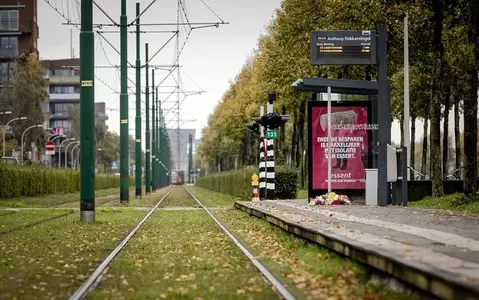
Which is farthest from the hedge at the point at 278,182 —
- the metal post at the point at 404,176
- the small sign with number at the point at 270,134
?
the metal post at the point at 404,176

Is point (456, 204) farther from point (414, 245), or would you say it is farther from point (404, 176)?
point (414, 245)

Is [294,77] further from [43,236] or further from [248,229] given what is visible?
[43,236]

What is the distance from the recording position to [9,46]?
319 ft

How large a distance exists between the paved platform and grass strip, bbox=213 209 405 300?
18 centimetres

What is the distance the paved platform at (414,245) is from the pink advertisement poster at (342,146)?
7.47 meters

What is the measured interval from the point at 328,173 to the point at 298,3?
1709cm

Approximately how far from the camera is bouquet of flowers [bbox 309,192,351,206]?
76.1 ft

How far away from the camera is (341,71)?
3612cm

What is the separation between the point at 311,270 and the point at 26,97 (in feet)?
240

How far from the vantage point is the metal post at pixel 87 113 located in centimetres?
1973

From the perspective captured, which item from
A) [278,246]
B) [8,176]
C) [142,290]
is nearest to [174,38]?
[8,176]

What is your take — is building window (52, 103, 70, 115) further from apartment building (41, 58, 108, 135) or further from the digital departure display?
the digital departure display

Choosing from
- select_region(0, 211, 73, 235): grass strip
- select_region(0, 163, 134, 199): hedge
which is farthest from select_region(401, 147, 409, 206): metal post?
select_region(0, 163, 134, 199): hedge

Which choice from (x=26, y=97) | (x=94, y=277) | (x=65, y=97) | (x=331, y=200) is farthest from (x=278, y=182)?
(x=65, y=97)
